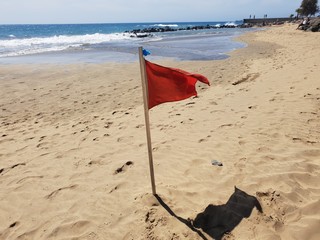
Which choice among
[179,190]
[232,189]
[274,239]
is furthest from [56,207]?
[274,239]

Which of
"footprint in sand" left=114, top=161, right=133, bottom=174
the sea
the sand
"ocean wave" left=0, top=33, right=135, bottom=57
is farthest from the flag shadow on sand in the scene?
"ocean wave" left=0, top=33, right=135, bottom=57

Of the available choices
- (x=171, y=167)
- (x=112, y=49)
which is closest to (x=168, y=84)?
(x=171, y=167)

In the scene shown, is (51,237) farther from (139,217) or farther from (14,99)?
(14,99)

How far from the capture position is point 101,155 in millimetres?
5266

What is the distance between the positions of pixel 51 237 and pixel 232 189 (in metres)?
2.44

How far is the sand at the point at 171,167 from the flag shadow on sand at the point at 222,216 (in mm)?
13

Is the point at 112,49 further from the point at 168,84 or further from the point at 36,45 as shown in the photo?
the point at 168,84

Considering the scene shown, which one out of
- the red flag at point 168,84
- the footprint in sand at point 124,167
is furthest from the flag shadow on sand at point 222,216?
the red flag at point 168,84

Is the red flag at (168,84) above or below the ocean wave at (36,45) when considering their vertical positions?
above

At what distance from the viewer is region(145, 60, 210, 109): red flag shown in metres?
3.45

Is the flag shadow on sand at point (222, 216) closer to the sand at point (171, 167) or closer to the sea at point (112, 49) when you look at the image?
the sand at point (171, 167)

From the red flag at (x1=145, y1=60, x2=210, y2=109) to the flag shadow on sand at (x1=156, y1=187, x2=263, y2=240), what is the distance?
1452 mm

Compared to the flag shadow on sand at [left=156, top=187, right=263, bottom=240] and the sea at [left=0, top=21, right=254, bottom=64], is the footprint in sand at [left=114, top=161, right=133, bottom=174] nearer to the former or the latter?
the flag shadow on sand at [left=156, top=187, right=263, bottom=240]

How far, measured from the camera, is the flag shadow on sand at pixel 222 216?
320 centimetres
